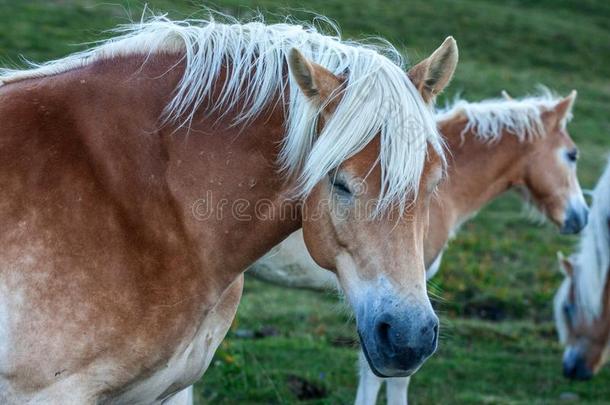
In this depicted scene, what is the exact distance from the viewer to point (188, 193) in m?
3.50

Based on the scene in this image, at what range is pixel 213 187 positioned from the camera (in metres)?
3.51

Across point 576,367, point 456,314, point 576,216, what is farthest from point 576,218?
point 456,314

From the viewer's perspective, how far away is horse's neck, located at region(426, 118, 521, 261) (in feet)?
25.2

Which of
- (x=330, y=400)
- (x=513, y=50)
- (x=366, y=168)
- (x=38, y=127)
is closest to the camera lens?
(x=366, y=168)

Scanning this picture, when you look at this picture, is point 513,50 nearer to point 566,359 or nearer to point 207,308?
point 566,359

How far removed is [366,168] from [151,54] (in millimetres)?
1147

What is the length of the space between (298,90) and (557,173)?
199 inches

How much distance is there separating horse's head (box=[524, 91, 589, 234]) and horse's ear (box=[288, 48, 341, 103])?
494 cm

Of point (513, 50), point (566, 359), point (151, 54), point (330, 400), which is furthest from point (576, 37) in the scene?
point (151, 54)

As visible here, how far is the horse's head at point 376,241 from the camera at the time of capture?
10.1 ft

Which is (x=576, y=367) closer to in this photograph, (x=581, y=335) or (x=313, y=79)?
(x=581, y=335)

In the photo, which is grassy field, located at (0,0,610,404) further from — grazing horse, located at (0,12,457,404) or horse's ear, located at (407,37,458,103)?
horse's ear, located at (407,37,458,103)

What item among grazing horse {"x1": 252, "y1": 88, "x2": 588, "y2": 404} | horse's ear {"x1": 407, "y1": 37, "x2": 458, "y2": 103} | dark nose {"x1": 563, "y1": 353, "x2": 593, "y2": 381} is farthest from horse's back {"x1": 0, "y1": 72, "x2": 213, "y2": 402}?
dark nose {"x1": 563, "y1": 353, "x2": 593, "y2": 381}

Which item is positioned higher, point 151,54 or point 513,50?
point 151,54
